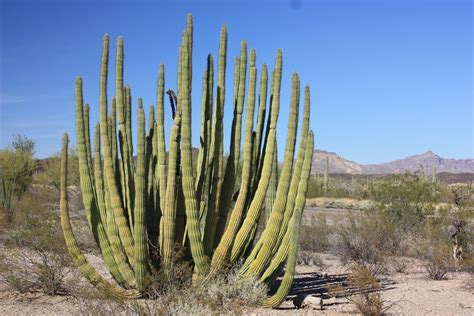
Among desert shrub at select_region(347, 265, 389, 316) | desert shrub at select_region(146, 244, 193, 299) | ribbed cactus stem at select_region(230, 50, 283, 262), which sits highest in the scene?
ribbed cactus stem at select_region(230, 50, 283, 262)

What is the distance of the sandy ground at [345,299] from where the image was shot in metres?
8.55

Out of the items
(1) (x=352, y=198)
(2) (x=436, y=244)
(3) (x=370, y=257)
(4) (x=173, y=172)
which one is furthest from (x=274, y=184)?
(1) (x=352, y=198)

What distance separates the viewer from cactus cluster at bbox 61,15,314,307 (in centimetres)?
854

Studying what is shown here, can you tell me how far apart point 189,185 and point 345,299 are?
11.5 ft

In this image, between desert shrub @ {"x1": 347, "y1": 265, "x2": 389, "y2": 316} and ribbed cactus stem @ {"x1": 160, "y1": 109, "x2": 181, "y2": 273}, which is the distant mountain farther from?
ribbed cactus stem @ {"x1": 160, "y1": 109, "x2": 181, "y2": 273}

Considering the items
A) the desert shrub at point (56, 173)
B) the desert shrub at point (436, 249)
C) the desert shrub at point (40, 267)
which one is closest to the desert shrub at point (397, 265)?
the desert shrub at point (436, 249)

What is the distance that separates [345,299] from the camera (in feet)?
32.3

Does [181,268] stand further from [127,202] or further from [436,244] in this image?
[436,244]

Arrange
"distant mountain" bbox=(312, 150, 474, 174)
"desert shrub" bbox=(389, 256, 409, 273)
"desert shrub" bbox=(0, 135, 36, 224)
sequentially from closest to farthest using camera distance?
"desert shrub" bbox=(389, 256, 409, 273) → "desert shrub" bbox=(0, 135, 36, 224) → "distant mountain" bbox=(312, 150, 474, 174)

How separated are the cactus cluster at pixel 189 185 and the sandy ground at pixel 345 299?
22.9 inches

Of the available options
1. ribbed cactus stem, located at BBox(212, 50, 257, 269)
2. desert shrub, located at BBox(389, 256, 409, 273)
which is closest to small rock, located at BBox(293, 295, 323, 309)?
ribbed cactus stem, located at BBox(212, 50, 257, 269)

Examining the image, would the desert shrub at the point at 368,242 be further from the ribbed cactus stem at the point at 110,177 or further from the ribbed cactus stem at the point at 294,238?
the ribbed cactus stem at the point at 110,177

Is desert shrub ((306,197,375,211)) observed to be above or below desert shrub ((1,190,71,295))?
above

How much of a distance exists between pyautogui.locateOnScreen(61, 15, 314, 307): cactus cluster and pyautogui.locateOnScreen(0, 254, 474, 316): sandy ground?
581 mm
